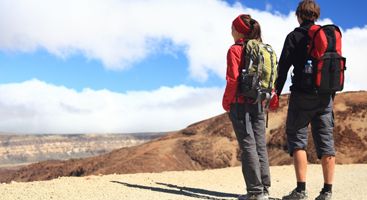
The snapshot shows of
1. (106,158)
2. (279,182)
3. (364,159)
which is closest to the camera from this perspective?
(279,182)

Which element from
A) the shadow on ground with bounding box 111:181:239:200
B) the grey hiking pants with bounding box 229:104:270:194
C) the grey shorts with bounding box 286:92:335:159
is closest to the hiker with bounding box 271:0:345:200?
the grey shorts with bounding box 286:92:335:159

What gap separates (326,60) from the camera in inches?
251

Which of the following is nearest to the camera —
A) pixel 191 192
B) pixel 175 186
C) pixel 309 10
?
pixel 309 10

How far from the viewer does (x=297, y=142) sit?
6.70m

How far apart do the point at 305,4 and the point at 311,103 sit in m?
1.33

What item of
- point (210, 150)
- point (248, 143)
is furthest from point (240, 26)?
point (210, 150)

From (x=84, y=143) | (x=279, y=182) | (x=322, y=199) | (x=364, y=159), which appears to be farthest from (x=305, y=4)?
(x=84, y=143)

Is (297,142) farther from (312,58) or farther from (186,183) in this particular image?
(186,183)

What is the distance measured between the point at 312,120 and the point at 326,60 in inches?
33.8

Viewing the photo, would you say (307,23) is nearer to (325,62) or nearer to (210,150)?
(325,62)

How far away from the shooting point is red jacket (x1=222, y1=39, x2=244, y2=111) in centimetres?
638

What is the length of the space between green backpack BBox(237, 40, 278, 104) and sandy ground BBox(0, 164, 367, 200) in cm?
195

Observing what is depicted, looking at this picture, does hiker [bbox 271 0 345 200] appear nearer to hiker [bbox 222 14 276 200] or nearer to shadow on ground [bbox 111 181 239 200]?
hiker [bbox 222 14 276 200]

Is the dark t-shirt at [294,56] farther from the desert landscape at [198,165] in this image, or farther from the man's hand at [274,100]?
the desert landscape at [198,165]
